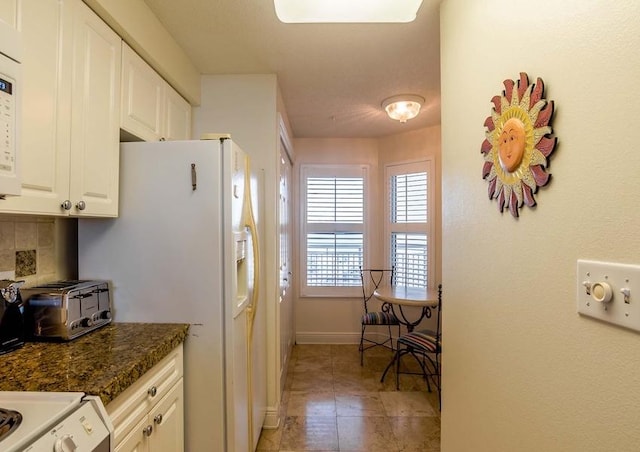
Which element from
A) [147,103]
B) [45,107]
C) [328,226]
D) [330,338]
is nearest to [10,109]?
[45,107]

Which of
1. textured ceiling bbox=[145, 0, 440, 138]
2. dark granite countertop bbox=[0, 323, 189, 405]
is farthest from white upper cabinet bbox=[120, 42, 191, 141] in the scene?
dark granite countertop bbox=[0, 323, 189, 405]

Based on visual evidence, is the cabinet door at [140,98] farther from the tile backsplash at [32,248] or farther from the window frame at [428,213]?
the window frame at [428,213]

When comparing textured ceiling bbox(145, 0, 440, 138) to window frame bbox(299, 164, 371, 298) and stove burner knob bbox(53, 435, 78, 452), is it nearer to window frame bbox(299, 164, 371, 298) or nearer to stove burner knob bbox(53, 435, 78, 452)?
window frame bbox(299, 164, 371, 298)

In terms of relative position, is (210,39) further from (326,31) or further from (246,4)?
(326,31)

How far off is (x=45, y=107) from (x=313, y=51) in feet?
4.69

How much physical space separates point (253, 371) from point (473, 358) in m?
1.26

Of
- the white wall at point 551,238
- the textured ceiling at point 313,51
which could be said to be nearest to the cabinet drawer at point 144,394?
the white wall at point 551,238

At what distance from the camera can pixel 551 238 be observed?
31.8 inches

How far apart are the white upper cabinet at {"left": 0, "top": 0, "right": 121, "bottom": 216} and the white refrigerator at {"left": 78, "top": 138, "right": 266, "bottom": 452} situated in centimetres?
15

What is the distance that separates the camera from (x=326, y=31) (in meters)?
1.73

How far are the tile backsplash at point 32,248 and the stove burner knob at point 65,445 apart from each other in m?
0.95

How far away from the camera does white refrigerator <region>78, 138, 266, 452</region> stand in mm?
1452

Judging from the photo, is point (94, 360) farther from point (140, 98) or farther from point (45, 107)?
point (140, 98)

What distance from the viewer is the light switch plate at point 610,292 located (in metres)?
0.58
